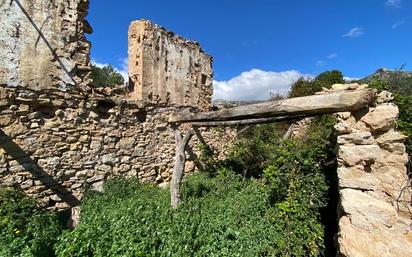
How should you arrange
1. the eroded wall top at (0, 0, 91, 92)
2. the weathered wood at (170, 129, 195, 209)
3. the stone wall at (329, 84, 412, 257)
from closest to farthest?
the stone wall at (329, 84, 412, 257) → the eroded wall top at (0, 0, 91, 92) → the weathered wood at (170, 129, 195, 209)

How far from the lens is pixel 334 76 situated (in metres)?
19.4

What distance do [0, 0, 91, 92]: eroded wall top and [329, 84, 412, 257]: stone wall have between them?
17.2 ft

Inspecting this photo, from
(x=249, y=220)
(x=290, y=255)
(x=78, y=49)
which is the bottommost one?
(x=290, y=255)

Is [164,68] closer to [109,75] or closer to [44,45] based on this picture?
[44,45]

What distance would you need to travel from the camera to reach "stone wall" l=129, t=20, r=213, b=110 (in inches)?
298

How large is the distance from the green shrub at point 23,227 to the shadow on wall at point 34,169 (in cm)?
51

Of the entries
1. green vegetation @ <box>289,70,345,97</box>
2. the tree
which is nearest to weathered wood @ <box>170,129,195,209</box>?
green vegetation @ <box>289,70,345,97</box>

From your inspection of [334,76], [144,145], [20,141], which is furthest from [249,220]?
[334,76]

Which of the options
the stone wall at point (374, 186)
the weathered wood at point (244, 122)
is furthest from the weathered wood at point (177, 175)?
the stone wall at point (374, 186)

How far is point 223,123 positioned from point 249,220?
249 cm

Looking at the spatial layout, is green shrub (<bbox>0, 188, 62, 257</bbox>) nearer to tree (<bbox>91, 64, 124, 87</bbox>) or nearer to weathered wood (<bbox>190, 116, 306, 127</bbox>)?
weathered wood (<bbox>190, 116, 306, 127</bbox>)

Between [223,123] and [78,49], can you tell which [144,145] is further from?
[78,49]

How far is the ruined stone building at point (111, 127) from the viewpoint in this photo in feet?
11.3

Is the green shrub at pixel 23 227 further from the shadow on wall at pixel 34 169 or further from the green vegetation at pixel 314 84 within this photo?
the green vegetation at pixel 314 84
